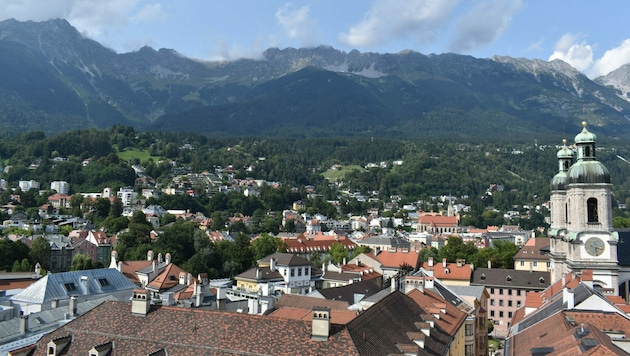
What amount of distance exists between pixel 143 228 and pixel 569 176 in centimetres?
6867

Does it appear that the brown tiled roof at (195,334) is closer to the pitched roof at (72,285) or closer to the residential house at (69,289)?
the residential house at (69,289)

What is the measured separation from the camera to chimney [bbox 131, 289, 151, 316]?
80.9ft

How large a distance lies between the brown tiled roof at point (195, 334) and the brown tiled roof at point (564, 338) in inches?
362

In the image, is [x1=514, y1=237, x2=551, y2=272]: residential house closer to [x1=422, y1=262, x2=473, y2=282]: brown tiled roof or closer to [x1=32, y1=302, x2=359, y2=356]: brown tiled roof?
[x1=422, y1=262, x2=473, y2=282]: brown tiled roof

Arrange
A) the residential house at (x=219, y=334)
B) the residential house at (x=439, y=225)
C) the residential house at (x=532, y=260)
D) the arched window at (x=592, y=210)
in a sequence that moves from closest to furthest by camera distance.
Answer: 1. the residential house at (x=219, y=334)
2. the arched window at (x=592, y=210)
3. the residential house at (x=532, y=260)
4. the residential house at (x=439, y=225)

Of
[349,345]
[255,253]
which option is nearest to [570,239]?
[349,345]

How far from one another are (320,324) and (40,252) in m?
71.8

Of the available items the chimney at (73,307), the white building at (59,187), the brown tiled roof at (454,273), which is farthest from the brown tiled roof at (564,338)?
the white building at (59,187)

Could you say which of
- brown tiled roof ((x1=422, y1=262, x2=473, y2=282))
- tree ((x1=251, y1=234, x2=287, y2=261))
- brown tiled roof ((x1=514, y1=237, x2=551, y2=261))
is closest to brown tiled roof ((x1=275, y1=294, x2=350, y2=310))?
brown tiled roof ((x1=422, y1=262, x2=473, y2=282))

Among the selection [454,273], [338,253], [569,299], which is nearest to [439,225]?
[338,253]

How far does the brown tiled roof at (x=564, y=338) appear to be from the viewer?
854 inches

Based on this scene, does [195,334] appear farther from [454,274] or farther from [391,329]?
[454,274]

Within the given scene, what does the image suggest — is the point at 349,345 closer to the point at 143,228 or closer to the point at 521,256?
the point at 521,256

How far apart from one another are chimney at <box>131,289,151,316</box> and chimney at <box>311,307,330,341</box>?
817 centimetres
